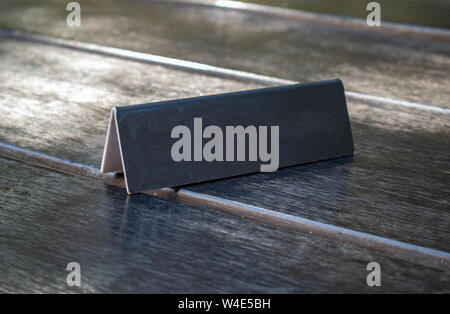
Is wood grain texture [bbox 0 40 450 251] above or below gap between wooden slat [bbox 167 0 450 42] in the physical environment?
below

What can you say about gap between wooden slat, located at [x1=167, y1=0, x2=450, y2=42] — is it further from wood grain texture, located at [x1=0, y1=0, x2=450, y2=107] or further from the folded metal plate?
the folded metal plate

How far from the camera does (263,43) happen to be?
1731 millimetres

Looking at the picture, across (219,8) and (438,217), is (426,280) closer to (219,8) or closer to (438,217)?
(438,217)

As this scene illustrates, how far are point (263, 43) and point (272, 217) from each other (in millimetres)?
1048

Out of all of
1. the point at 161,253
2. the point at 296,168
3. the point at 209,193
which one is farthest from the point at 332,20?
the point at 161,253

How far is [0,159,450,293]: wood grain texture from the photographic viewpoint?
2.07ft

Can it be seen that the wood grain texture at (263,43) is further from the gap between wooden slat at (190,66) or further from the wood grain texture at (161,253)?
the wood grain texture at (161,253)

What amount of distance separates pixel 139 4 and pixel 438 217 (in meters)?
1.69

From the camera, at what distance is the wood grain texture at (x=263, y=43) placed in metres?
1.45

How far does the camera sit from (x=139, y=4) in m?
2.22

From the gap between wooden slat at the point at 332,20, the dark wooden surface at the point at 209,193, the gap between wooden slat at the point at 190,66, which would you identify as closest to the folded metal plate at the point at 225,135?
the dark wooden surface at the point at 209,193

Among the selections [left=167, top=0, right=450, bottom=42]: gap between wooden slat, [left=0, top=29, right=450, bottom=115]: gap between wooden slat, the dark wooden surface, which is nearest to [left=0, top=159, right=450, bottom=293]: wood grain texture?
the dark wooden surface

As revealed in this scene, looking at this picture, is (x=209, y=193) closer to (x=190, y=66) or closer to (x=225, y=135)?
(x=225, y=135)

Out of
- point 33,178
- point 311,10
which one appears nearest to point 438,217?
point 33,178
